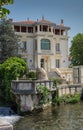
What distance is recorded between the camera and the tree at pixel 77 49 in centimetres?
5162

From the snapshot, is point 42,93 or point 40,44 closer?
point 42,93

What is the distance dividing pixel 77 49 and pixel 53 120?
34.0 metres

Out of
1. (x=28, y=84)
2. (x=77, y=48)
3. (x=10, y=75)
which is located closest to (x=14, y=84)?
(x=28, y=84)

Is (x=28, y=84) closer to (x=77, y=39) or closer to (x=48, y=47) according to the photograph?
(x=48, y=47)

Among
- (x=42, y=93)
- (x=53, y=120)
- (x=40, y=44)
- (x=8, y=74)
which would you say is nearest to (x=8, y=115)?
(x=42, y=93)

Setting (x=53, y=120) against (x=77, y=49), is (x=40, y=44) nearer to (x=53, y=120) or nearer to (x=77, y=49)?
(x=77, y=49)

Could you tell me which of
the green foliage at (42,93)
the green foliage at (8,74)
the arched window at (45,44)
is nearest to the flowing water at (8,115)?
the green foliage at (42,93)

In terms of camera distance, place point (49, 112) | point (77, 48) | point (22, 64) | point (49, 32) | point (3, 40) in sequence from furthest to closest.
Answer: point (77, 48)
point (49, 32)
point (3, 40)
point (22, 64)
point (49, 112)

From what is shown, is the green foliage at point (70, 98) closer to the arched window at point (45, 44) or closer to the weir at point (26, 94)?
the weir at point (26, 94)

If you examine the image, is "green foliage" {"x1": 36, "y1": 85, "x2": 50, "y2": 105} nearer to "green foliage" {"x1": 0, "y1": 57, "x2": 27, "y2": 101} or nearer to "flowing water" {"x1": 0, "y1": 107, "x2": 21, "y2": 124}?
"flowing water" {"x1": 0, "y1": 107, "x2": 21, "y2": 124}

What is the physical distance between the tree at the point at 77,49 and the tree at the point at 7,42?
1438 cm

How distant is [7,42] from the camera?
41594mm

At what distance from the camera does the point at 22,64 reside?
30.8 m

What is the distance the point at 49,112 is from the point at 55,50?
25649 millimetres
